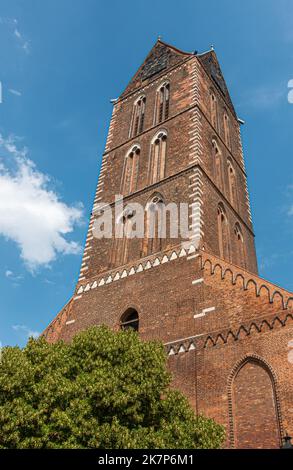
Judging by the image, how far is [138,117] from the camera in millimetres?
28844

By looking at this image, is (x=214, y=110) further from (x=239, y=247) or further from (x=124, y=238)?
(x=124, y=238)

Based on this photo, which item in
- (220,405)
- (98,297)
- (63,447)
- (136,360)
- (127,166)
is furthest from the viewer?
(127,166)

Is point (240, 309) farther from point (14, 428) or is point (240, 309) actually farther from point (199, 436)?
point (14, 428)

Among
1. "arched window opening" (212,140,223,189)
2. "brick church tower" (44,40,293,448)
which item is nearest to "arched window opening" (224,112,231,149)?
"brick church tower" (44,40,293,448)

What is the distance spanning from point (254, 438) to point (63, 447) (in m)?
5.31

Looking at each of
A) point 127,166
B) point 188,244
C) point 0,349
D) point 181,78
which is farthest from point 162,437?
point 181,78

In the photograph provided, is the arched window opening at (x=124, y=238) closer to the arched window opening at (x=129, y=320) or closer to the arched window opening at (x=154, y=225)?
the arched window opening at (x=154, y=225)

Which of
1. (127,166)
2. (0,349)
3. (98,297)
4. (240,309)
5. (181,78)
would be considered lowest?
(0,349)

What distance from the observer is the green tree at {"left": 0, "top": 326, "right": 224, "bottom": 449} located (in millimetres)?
10570

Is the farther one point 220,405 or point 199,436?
point 220,405

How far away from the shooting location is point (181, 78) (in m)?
28.1

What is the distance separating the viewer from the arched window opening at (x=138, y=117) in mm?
27752

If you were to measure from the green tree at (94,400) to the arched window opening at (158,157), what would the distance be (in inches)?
468

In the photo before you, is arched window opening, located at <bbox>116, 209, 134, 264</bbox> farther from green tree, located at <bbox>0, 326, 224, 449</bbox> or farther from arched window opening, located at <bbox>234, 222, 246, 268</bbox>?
green tree, located at <bbox>0, 326, 224, 449</bbox>
